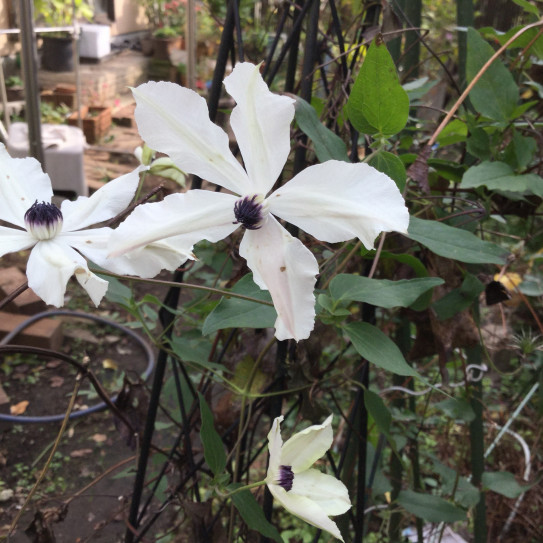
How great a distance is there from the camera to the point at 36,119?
263 centimetres

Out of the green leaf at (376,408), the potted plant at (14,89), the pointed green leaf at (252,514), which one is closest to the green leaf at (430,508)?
the green leaf at (376,408)

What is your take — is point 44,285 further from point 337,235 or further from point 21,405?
point 21,405

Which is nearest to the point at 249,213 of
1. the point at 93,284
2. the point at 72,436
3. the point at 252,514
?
the point at 93,284

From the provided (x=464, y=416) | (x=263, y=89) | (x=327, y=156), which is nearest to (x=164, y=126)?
(x=263, y=89)

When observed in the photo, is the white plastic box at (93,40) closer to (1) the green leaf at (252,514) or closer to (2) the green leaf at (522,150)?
(2) the green leaf at (522,150)

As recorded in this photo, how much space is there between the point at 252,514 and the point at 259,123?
0.43 metres

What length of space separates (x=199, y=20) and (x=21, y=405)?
6420mm

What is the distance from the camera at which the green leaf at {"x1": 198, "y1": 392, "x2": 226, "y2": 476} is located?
26.7 inches

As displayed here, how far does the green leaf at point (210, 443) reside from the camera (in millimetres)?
679

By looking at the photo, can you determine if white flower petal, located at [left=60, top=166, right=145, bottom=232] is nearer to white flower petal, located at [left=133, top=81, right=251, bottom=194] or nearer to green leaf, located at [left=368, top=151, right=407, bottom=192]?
white flower petal, located at [left=133, top=81, right=251, bottom=194]

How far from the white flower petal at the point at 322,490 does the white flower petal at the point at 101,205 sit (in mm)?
293

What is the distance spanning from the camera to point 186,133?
1.53 ft

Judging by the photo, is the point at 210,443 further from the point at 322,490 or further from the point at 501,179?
the point at 501,179

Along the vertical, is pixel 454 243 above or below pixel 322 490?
above
